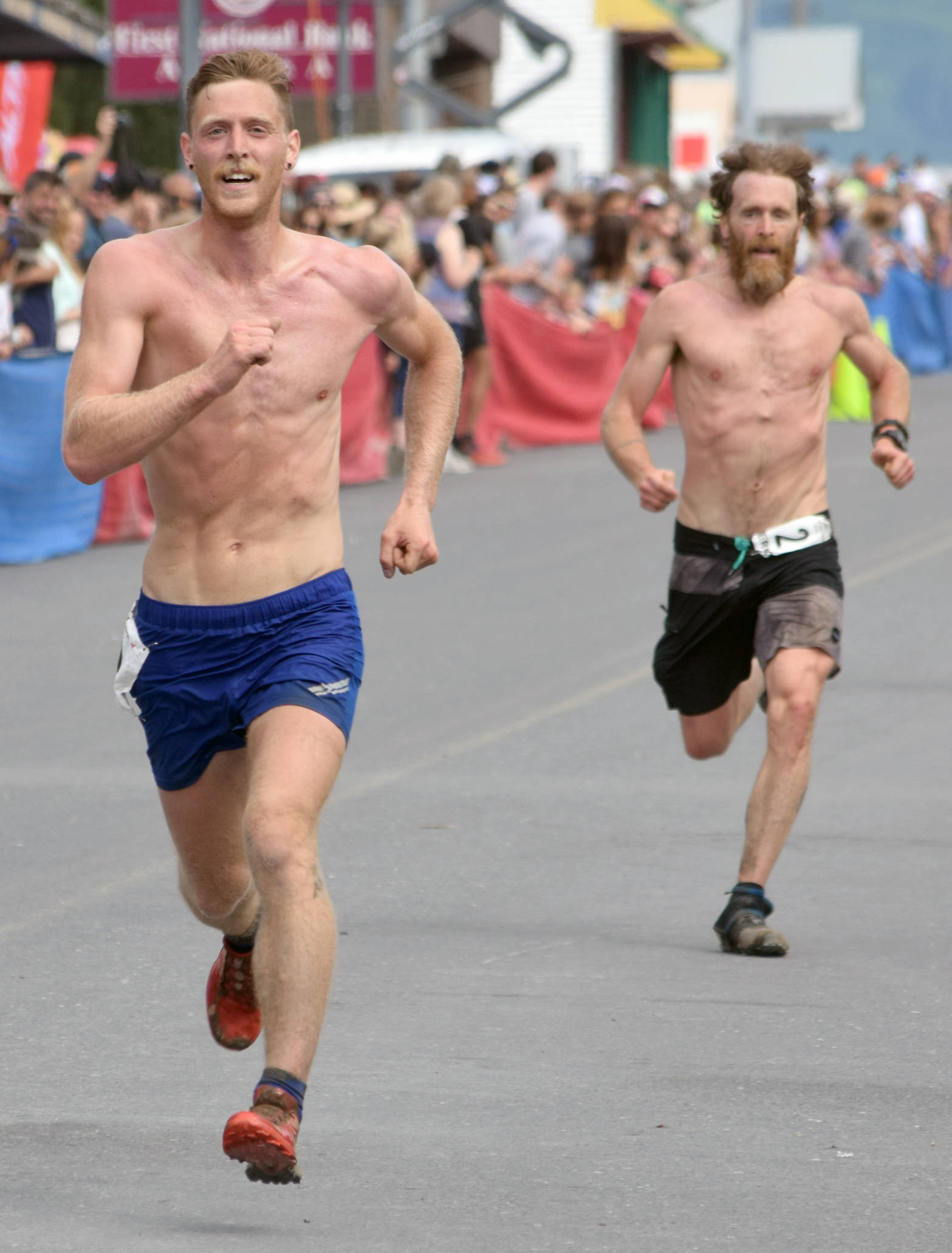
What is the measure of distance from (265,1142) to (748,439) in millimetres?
3315

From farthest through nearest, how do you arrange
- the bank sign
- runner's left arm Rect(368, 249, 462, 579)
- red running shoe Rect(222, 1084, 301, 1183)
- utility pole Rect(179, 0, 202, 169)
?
the bank sign → utility pole Rect(179, 0, 202, 169) → runner's left arm Rect(368, 249, 462, 579) → red running shoe Rect(222, 1084, 301, 1183)

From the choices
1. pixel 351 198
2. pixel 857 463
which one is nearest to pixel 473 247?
pixel 351 198

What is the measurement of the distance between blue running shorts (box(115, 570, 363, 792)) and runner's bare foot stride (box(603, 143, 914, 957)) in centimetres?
200

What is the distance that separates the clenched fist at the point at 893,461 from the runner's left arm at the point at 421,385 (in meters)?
1.99

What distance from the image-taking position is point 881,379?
7230 mm

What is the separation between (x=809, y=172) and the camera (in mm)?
6941

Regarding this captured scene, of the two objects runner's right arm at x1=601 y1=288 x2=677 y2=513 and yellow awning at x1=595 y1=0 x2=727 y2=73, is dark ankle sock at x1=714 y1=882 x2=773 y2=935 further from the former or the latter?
yellow awning at x1=595 y1=0 x2=727 y2=73

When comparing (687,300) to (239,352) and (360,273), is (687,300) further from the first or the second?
(239,352)

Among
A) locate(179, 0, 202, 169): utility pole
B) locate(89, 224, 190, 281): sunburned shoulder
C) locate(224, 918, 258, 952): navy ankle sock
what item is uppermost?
locate(89, 224, 190, 281): sunburned shoulder

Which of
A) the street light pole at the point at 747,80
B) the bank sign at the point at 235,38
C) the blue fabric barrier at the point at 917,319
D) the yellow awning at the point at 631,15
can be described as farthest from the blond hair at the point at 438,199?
the street light pole at the point at 747,80

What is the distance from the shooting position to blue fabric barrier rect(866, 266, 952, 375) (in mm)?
29797

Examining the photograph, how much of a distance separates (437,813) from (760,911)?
5.61ft

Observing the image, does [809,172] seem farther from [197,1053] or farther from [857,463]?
[857,463]

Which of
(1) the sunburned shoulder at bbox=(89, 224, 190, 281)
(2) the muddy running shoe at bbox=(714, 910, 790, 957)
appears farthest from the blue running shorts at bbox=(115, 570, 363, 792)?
(2) the muddy running shoe at bbox=(714, 910, 790, 957)
